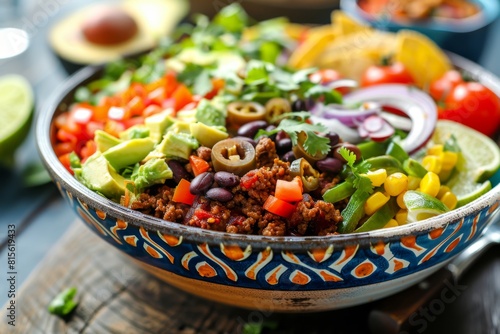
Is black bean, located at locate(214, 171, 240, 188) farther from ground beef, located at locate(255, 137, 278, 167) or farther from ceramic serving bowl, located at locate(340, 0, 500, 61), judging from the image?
ceramic serving bowl, located at locate(340, 0, 500, 61)

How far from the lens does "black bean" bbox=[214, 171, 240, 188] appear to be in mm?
1898

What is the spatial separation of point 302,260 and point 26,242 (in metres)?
1.60

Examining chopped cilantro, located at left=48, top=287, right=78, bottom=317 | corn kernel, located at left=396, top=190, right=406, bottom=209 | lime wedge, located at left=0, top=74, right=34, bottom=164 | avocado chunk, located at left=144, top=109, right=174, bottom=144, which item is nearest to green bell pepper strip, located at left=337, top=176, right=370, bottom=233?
corn kernel, located at left=396, top=190, right=406, bottom=209

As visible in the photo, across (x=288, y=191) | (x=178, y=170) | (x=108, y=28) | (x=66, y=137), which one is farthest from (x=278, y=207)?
(x=108, y=28)

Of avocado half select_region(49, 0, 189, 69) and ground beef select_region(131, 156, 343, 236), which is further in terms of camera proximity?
avocado half select_region(49, 0, 189, 69)

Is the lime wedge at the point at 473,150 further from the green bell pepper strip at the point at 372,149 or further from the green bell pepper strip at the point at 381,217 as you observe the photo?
the green bell pepper strip at the point at 381,217

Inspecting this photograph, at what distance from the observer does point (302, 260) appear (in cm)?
177

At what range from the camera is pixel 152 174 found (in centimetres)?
197

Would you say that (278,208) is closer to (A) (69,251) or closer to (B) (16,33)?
(A) (69,251)

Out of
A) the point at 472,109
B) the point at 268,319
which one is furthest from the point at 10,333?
the point at 472,109

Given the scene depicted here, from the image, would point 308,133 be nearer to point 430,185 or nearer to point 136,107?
point 430,185

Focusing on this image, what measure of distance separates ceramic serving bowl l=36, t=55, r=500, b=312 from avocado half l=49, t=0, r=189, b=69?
2144mm

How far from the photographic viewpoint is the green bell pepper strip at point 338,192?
1.96 metres

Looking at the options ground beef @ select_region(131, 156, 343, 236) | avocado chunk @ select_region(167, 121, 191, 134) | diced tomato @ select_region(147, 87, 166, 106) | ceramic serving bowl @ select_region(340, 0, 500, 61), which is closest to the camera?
ground beef @ select_region(131, 156, 343, 236)
